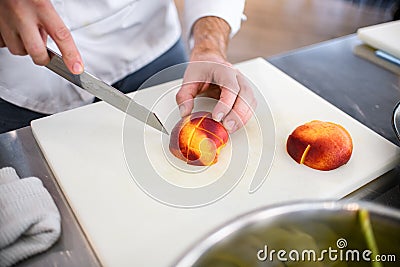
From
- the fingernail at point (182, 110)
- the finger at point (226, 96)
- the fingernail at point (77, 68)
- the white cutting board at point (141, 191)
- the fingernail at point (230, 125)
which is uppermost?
the fingernail at point (77, 68)

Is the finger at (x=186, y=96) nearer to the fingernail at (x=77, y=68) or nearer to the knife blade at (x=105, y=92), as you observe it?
the knife blade at (x=105, y=92)

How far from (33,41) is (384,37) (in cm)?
68

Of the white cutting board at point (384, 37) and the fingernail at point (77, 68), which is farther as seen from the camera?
the white cutting board at point (384, 37)

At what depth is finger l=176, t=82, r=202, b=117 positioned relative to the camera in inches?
29.5

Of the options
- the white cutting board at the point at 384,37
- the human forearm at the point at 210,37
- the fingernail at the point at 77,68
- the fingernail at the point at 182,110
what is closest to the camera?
the fingernail at the point at 77,68

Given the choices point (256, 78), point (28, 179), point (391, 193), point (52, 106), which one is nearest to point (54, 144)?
point (28, 179)

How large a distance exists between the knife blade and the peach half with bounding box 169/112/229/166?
0.04m

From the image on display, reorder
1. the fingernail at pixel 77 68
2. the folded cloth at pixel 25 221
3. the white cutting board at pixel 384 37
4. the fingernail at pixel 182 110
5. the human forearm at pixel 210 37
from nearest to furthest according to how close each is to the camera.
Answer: the folded cloth at pixel 25 221 → the fingernail at pixel 77 68 → the fingernail at pixel 182 110 → the human forearm at pixel 210 37 → the white cutting board at pixel 384 37

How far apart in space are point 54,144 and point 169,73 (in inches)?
10.7

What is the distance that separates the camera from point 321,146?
2.17 feet

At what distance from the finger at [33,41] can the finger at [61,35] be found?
16mm

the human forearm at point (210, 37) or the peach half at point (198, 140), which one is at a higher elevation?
the human forearm at point (210, 37)

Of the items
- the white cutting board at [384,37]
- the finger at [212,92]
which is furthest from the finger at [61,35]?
the white cutting board at [384,37]

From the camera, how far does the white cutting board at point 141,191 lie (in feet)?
1.88
